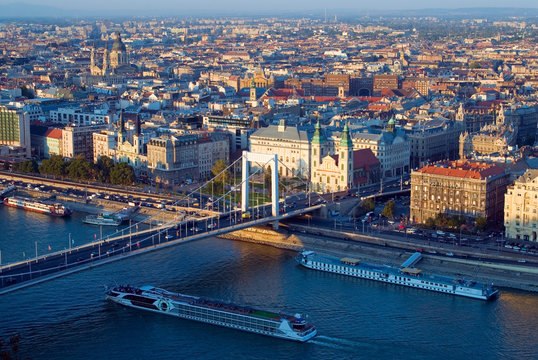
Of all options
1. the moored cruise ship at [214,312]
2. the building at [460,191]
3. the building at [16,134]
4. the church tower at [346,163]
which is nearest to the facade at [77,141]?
the building at [16,134]

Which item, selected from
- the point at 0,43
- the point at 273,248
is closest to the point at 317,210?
the point at 273,248

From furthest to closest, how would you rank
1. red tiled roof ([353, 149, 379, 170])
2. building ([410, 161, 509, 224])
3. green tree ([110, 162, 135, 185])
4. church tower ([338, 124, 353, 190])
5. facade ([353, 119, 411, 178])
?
1. facade ([353, 119, 411, 178])
2. green tree ([110, 162, 135, 185])
3. red tiled roof ([353, 149, 379, 170])
4. church tower ([338, 124, 353, 190])
5. building ([410, 161, 509, 224])

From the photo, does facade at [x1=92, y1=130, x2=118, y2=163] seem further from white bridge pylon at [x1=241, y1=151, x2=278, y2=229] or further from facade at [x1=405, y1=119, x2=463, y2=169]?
facade at [x1=405, y1=119, x2=463, y2=169]

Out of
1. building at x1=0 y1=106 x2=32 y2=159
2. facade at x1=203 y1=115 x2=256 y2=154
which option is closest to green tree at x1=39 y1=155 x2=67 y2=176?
building at x1=0 y1=106 x2=32 y2=159

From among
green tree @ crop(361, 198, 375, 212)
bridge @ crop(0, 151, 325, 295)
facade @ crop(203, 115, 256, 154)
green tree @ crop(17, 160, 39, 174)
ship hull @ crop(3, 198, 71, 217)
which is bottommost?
ship hull @ crop(3, 198, 71, 217)

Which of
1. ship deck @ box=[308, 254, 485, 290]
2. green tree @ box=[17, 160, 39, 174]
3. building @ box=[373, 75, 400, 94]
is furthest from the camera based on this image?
building @ box=[373, 75, 400, 94]

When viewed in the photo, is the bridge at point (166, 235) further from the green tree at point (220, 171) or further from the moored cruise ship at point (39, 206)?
the moored cruise ship at point (39, 206)

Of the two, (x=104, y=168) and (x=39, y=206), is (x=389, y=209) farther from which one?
(x=104, y=168)
